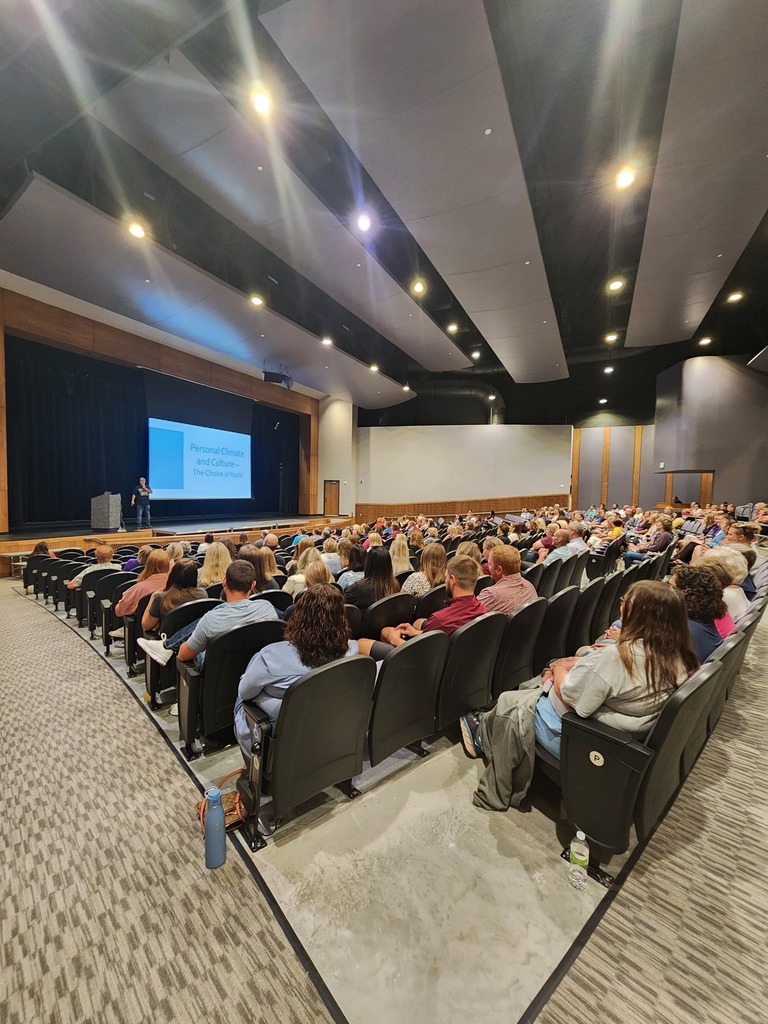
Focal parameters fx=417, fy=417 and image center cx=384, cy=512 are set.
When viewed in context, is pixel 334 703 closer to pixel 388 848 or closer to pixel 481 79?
pixel 388 848

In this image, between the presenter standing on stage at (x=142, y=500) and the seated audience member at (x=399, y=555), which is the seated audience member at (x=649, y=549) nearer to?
the seated audience member at (x=399, y=555)

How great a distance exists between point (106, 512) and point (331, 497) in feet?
28.7

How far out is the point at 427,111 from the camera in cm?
463

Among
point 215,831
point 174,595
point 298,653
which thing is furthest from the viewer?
point 174,595

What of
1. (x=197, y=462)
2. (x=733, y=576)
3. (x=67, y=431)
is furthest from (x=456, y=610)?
(x=67, y=431)

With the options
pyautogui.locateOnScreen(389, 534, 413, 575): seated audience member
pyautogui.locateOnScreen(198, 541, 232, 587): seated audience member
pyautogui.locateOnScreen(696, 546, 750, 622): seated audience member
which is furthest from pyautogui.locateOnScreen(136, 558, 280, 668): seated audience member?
pyautogui.locateOnScreen(696, 546, 750, 622): seated audience member

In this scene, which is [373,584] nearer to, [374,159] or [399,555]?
[399,555]

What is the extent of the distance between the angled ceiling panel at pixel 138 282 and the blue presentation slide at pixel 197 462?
8.67 feet

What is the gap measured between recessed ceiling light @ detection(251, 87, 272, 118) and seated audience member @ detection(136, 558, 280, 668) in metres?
5.35

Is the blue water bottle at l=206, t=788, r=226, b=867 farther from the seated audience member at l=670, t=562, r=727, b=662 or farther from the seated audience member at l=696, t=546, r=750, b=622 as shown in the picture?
the seated audience member at l=696, t=546, r=750, b=622

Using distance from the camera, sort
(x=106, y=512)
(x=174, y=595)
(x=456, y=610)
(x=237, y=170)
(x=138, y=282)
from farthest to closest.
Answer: (x=106, y=512), (x=138, y=282), (x=237, y=170), (x=174, y=595), (x=456, y=610)

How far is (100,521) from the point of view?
1059 cm

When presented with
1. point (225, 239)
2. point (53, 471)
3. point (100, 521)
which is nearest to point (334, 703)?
point (225, 239)

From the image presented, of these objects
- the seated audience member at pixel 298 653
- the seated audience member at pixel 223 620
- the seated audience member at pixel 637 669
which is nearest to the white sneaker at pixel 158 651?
A: the seated audience member at pixel 223 620
